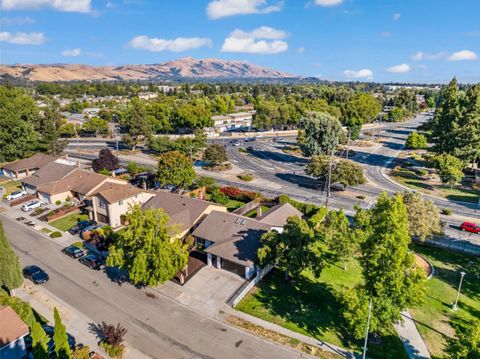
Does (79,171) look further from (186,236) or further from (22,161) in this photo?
(186,236)

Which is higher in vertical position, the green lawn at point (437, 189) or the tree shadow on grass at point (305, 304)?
the green lawn at point (437, 189)

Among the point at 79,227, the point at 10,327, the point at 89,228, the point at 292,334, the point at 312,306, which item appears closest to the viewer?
the point at 10,327

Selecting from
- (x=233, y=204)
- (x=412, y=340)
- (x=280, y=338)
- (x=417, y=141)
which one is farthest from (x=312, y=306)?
(x=417, y=141)

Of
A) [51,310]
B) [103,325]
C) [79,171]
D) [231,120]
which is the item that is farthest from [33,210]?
[231,120]

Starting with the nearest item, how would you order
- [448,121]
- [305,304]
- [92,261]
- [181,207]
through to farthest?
[305,304] → [92,261] → [181,207] → [448,121]

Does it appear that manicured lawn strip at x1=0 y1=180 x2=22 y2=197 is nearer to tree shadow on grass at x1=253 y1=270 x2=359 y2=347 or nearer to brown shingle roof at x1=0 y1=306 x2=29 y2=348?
brown shingle roof at x1=0 y1=306 x2=29 y2=348

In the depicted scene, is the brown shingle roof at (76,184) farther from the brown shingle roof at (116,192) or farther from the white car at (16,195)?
the white car at (16,195)

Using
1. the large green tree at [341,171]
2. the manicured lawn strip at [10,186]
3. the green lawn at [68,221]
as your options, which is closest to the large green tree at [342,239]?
the large green tree at [341,171]

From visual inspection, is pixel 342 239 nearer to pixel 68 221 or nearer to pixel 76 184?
pixel 68 221
